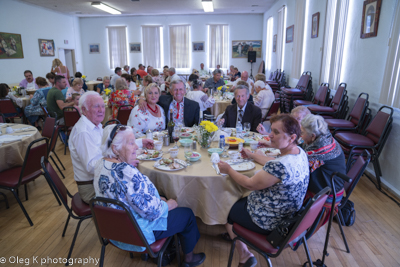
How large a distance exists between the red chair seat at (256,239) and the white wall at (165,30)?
46.5 feet

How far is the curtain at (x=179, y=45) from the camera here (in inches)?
589

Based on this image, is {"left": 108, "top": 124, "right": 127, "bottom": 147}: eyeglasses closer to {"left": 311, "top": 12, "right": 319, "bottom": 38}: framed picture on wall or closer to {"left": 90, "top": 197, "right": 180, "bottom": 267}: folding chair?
{"left": 90, "top": 197, "right": 180, "bottom": 267}: folding chair

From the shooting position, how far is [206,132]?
269cm

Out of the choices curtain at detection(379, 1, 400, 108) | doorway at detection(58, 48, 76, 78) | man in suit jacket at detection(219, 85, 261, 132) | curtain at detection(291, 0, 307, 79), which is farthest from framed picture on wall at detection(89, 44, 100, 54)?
curtain at detection(379, 1, 400, 108)

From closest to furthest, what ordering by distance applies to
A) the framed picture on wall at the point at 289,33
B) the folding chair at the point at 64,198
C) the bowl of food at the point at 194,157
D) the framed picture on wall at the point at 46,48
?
the folding chair at the point at 64,198 → the bowl of food at the point at 194,157 → the framed picture on wall at the point at 289,33 → the framed picture on wall at the point at 46,48

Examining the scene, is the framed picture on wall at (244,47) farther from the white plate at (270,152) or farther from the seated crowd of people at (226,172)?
the white plate at (270,152)

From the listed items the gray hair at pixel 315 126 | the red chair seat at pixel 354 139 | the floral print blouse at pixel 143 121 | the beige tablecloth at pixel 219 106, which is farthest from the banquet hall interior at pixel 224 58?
the beige tablecloth at pixel 219 106

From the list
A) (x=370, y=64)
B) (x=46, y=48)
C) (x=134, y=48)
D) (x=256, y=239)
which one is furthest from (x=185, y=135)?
(x=134, y=48)

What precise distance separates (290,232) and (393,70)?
3234 mm

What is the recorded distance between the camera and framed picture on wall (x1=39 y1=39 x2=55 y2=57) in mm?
11492

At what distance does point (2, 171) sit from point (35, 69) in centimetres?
979

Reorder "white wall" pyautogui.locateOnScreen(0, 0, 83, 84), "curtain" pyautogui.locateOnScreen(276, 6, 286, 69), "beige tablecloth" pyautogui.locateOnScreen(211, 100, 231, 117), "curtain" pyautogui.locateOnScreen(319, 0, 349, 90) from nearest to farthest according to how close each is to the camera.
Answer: "curtain" pyautogui.locateOnScreen(319, 0, 349, 90) → "beige tablecloth" pyautogui.locateOnScreen(211, 100, 231, 117) → "white wall" pyautogui.locateOnScreen(0, 0, 83, 84) → "curtain" pyautogui.locateOnScreen(276, 6, 286, 69)

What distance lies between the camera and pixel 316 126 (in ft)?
7.51

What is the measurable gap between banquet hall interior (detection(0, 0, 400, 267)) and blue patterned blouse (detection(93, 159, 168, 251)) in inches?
A: 23.9
